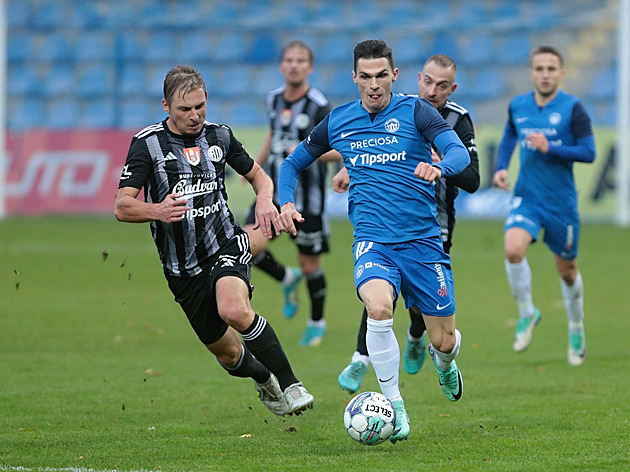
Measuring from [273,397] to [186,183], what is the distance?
4.50 ft

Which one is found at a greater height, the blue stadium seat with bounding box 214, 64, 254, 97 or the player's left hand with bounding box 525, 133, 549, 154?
the blue stadium seat with bounding box 214, 64, 254, 97

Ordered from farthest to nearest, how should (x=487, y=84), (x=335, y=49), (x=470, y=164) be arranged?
(x=335, y=49), (x=487, y=84), (x=470, y=164)

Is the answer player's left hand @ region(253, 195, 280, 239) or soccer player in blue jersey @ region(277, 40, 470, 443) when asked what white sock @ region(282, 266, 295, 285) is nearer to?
soccer player in blue jersey @ region(277, 40, 470, 443)

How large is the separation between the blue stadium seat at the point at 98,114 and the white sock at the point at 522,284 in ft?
46.1

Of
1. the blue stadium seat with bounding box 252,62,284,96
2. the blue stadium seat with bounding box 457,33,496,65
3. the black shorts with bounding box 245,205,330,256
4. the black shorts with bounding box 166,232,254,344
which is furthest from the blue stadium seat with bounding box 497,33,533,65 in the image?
the black shorts with bounding box 166,232,254,344

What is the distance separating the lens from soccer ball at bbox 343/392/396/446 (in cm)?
536

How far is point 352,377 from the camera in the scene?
22.2ft

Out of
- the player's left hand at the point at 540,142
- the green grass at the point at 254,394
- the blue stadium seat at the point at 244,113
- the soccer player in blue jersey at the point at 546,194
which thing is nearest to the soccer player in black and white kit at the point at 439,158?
the green grass at the point at 254,394

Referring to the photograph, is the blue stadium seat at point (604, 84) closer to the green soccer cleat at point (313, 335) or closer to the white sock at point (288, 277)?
the white sock at point (288, 277)

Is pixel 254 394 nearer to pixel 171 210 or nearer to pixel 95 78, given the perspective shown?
pixel 171 210

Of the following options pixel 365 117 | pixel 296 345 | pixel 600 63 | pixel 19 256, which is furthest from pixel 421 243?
pixel 600 63

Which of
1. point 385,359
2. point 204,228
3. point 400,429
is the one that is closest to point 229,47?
point 204,228

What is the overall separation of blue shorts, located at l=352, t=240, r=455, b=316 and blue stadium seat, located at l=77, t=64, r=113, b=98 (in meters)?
17.6

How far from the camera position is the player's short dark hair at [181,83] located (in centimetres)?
582
